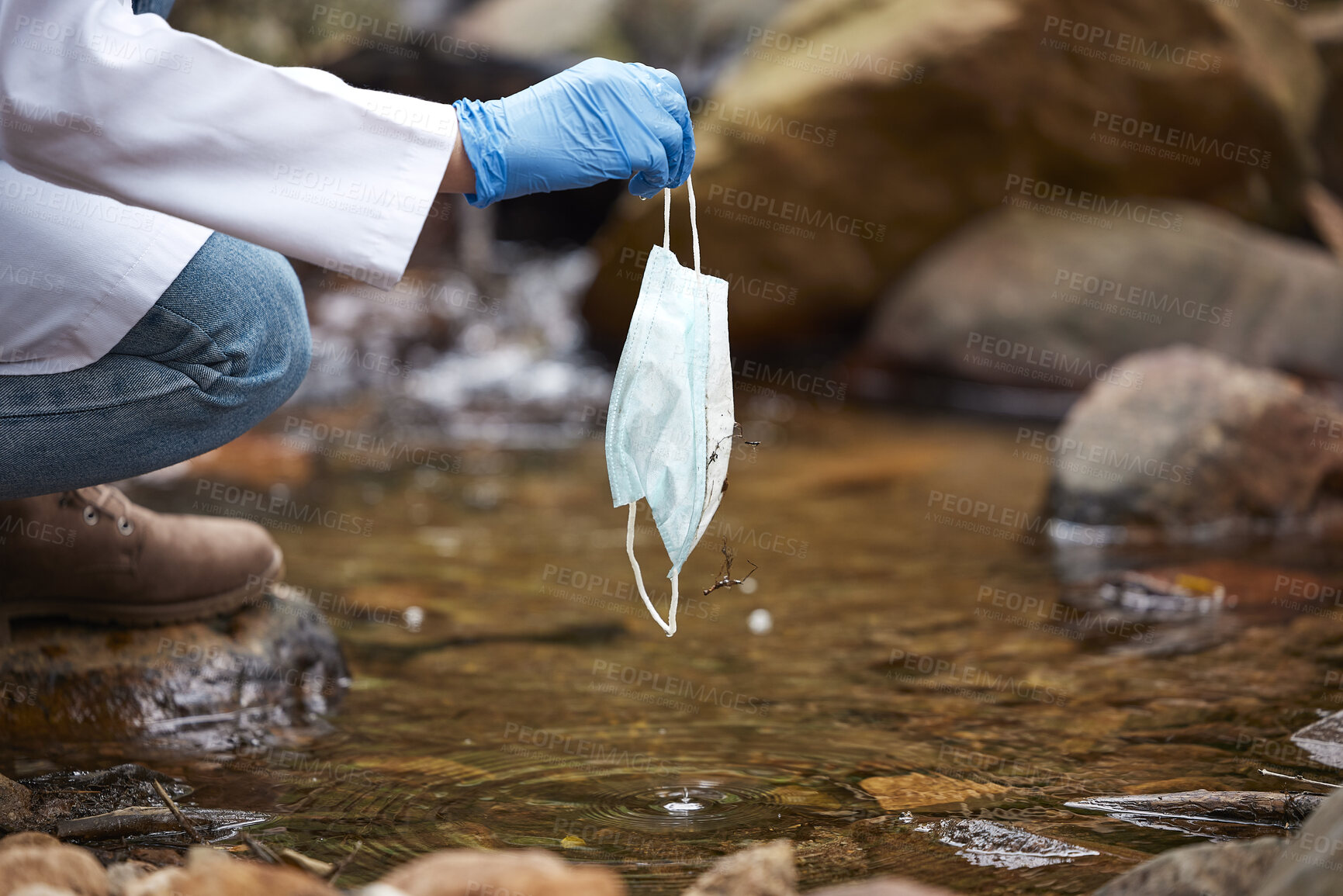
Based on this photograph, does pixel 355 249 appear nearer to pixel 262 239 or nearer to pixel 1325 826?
pixel 262 239

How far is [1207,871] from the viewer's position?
143 centimetres

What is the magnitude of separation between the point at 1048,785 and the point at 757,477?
126 inches

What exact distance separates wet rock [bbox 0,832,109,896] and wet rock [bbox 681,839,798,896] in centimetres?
72

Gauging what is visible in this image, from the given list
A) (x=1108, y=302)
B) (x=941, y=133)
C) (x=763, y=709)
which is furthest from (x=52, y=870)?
(x=941, y=133)

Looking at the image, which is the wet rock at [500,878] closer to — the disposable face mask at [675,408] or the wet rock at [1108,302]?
the disposable face mask at [675,408]

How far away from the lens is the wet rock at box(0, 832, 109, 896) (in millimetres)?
1393

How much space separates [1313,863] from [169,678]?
2.20 meters

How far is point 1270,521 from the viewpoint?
4.36 metres

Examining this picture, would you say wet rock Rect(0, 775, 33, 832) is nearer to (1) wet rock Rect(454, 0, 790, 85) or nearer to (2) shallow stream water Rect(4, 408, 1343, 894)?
(2) shallow stream water Rect(4, 408, 1343, 894)

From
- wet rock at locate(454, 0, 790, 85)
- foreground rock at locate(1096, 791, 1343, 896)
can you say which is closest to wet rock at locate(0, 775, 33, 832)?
foreground rock at locate(1096, 791, 1343, 896)

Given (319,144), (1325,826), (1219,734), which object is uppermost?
(319,144)

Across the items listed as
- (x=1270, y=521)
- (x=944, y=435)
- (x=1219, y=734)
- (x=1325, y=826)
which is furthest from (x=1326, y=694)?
(x=944, y=435)

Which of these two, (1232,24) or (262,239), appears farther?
(1232,24)

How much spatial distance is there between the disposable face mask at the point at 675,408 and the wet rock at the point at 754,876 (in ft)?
2.03
